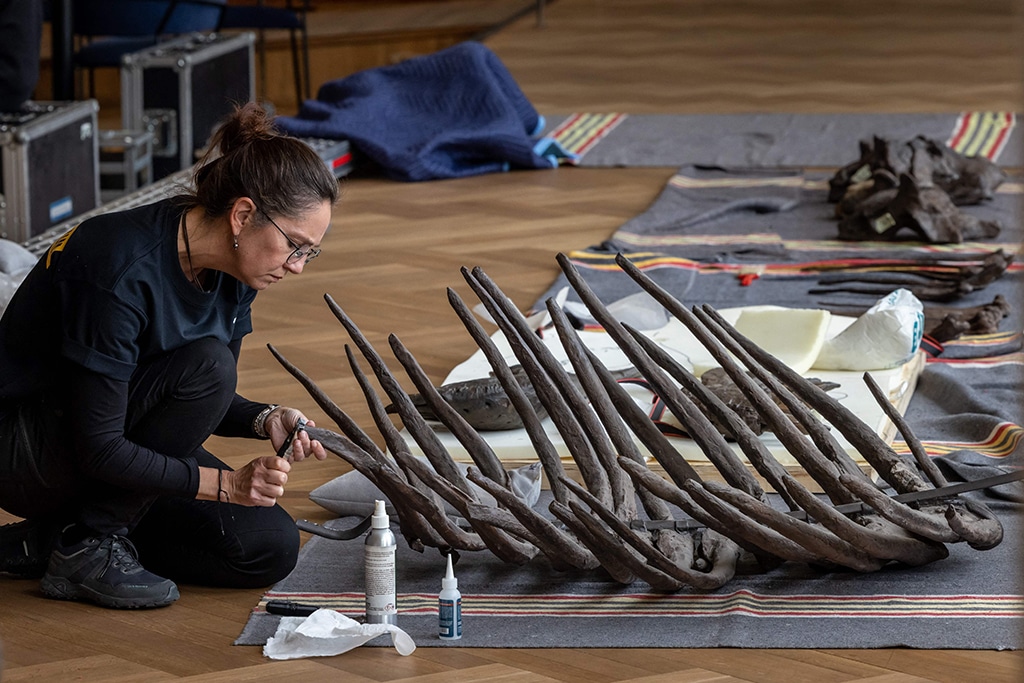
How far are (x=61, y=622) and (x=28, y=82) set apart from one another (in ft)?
7.75

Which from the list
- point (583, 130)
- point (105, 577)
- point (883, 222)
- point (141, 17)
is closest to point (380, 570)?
point (105, 577)

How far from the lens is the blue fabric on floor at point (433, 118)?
18.5ft

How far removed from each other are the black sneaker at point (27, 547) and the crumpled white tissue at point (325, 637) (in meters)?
0.46

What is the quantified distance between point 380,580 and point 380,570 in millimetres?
16

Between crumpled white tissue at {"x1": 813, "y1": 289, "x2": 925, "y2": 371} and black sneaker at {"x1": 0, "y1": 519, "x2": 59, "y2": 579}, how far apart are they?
170 cm

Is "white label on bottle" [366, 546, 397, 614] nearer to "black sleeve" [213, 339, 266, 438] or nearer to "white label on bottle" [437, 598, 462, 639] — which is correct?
"white label on bottle" [437, 598, 462, 639]

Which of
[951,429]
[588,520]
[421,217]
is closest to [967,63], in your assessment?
[421,217]

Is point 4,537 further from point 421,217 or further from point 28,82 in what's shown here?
point 421,217

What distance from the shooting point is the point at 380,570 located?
82.2 inches

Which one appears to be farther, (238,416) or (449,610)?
(238,416)

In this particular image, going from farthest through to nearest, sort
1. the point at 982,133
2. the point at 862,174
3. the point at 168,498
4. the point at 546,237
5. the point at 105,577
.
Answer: the point at 982,133 → the point at 862,174 → the point at 546,237 → the point at 168,498 → the point at 105,577

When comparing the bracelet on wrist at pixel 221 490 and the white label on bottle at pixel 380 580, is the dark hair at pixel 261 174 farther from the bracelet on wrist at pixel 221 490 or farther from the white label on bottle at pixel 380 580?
the white label on bottle at pixel 380 580

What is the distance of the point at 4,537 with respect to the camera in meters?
2.35

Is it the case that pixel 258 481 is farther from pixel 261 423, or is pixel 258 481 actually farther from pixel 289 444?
pixel 261 423
